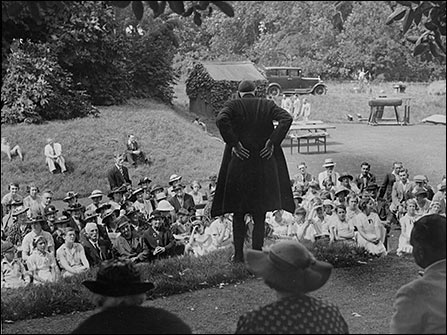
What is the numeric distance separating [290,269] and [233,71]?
6278 mm

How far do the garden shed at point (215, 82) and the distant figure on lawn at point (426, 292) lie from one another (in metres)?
5.70

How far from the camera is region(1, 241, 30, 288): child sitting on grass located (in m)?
5.87

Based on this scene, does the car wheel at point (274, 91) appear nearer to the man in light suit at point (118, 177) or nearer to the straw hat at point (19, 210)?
the man in light suit at point (118, 177)

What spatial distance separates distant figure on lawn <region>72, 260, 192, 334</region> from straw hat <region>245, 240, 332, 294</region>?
A: 434mm

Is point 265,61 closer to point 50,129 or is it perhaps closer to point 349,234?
point 349,234

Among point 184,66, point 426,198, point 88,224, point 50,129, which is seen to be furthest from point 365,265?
point 50,129

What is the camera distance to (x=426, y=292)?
9.45ft

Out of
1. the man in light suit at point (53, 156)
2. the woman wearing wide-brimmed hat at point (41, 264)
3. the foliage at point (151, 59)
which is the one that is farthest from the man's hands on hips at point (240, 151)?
the man in light suit at point (53, 156)

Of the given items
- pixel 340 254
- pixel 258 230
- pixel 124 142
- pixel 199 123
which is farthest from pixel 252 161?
pixel 124 142

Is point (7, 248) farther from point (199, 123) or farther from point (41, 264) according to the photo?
point (199, 123)

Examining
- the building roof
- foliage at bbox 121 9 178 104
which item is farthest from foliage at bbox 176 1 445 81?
the building roof

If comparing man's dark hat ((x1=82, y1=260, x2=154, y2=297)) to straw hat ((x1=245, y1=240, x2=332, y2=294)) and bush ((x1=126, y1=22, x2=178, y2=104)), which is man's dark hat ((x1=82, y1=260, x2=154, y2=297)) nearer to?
straw hat ((x1=245, y1=240, x2=332, y2=294))

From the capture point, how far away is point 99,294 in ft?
9.77

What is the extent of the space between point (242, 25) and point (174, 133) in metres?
5.01
